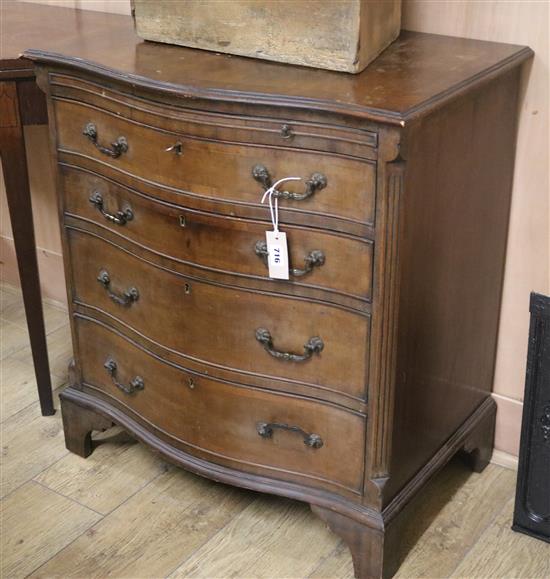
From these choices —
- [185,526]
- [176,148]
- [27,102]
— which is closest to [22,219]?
[27,102]

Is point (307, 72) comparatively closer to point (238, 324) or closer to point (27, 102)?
point (238, 324)

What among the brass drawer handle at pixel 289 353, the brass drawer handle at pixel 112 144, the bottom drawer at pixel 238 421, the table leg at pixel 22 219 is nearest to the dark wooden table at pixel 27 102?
the table leg at pixel 22 219

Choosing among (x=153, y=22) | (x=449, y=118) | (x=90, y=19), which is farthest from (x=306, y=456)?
(x=90, y=19)

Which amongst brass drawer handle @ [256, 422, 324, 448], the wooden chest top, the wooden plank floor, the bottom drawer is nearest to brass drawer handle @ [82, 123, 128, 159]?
the wooden chest top

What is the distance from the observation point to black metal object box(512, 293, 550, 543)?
1.76m

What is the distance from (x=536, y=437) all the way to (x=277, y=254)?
664 millimetres

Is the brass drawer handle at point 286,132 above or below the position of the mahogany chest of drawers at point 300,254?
above

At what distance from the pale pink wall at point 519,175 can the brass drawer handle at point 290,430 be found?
538 mm

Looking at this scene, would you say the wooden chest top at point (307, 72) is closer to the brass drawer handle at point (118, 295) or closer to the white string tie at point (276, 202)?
the white string tie at point (276, 202)

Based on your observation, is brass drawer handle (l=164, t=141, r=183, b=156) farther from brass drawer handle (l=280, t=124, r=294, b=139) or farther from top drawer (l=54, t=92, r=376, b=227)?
brass drawer handle (l=280, t=124, r=294, b=139)

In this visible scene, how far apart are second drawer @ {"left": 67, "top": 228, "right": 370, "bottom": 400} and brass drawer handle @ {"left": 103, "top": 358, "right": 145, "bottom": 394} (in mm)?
114

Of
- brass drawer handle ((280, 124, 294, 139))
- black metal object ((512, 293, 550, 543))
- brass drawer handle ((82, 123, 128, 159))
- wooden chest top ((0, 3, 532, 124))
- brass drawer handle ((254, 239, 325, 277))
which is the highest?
wooden chest top ((0, 3, 532, 124))

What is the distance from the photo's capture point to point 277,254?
1.57 metres

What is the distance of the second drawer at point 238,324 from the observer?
1617mm
